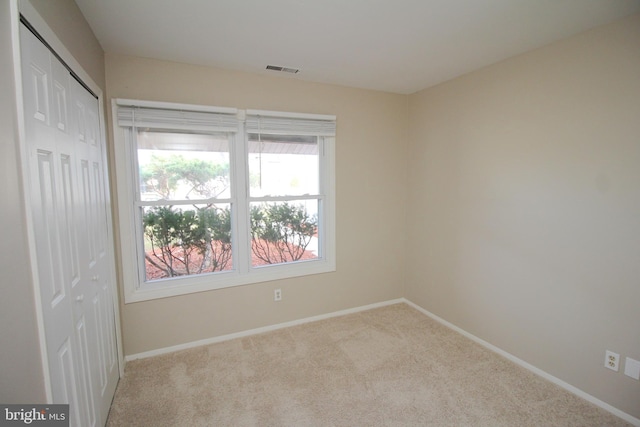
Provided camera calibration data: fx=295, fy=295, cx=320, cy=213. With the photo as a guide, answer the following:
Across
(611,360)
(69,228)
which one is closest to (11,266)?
(69,228)

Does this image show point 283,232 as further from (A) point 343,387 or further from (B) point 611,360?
(B) point 611,360

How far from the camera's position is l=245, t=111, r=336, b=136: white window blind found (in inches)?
108

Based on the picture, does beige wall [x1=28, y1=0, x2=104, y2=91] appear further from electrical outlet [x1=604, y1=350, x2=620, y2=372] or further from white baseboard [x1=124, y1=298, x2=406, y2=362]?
electrical outlet [x1=604, y1=350, x2=620, y2=372]

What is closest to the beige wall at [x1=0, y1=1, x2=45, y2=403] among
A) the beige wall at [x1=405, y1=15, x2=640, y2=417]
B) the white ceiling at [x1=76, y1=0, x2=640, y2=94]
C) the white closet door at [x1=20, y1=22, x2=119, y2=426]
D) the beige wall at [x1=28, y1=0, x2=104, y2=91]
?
the white closet door at [x1=20, y1=22, x2=119, y2=426]

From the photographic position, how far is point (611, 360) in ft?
6.32

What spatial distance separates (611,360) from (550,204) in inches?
42.5

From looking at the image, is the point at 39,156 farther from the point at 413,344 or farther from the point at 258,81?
the point at 413,344

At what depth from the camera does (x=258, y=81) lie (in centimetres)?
276

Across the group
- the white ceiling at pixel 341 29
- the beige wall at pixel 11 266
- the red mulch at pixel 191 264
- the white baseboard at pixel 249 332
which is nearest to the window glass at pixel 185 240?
the red mulch at pixel 191 264

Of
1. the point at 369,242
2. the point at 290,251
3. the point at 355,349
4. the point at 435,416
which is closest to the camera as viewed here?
the point at 435,416

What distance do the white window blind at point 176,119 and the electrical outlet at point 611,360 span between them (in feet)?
10.6

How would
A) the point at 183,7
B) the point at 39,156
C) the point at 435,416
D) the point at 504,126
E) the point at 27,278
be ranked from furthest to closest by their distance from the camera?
the point at 504,126 → the point at 435,416 → the point at 183,7 → the point at 39,156 → the point at 27,278

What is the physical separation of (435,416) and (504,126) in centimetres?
226

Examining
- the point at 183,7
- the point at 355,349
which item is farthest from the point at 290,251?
the point at 183,7
